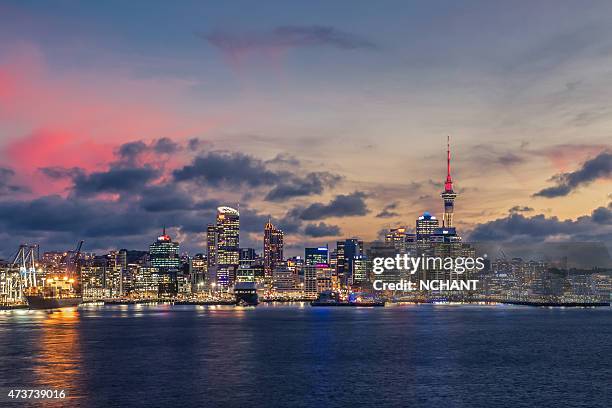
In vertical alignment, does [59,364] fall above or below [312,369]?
above

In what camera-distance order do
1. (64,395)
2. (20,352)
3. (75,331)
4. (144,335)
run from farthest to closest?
(75,331) → (144,335) → (20,352) → (64,395)

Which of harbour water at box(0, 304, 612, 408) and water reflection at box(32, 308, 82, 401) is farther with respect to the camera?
water reflection at box(32, 308, 82, 401)

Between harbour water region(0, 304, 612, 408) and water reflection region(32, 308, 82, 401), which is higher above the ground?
water reflection region(32, 308, 82, 401)

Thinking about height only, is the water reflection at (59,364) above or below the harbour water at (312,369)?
above

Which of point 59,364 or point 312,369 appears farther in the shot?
point 59,364

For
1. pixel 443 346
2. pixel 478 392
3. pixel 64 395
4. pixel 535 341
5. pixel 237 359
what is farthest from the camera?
pixel 535 341

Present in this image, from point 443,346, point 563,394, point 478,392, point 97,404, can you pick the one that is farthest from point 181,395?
point 443,346

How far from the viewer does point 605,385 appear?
79000mm

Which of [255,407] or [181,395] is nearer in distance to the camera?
[255,407]

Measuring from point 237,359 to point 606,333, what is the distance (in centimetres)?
9243

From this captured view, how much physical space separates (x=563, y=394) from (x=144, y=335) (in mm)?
94108

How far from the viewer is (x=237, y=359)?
101m

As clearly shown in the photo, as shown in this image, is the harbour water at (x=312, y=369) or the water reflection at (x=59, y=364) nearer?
the harbour water at (x=312, y=369)

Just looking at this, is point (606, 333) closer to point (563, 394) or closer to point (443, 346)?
point (443, 346)
